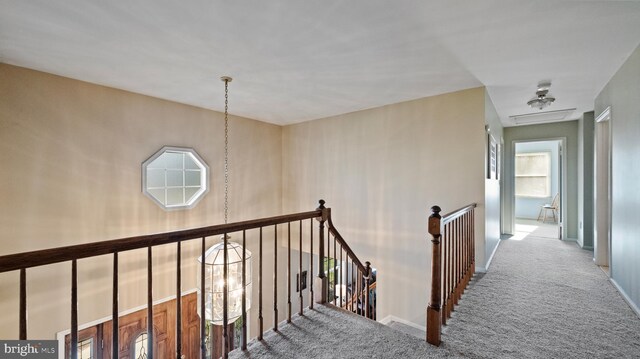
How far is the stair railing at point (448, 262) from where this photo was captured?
202 cm

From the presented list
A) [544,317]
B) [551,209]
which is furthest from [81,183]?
[551,209]

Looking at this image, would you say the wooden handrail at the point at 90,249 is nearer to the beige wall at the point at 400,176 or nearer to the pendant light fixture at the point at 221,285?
the pendant light fixture at the point at 221,285

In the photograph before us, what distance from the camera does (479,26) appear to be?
2.04 meters

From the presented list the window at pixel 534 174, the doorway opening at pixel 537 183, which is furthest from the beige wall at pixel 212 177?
the window at pixel 534 174

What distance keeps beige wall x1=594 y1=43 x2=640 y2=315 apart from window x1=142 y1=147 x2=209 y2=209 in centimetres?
490

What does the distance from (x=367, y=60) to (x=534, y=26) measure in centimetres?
128

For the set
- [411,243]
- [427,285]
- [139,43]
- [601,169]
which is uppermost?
[139,43]

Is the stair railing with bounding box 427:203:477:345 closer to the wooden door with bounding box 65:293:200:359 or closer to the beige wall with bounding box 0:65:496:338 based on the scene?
the beige wall with bounding box 0:65:496:338

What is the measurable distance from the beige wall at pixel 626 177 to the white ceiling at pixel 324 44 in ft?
0.74

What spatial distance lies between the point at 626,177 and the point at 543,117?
9.11 feet

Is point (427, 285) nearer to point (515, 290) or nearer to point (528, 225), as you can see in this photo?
point (515, 290)

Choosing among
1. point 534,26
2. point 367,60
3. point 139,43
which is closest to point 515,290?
point 534,26

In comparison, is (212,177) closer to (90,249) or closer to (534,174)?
(90,249)

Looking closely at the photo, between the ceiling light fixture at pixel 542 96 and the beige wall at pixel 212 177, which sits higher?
the ceiling light fixture at pixel 542 96
